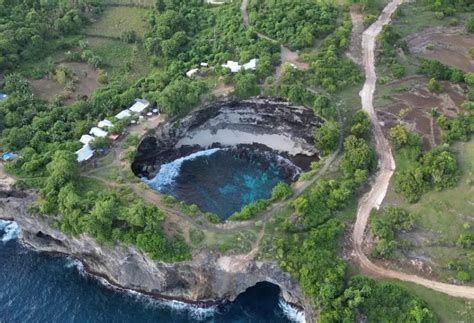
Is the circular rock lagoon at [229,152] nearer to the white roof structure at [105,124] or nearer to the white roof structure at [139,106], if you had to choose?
the white roof structure at [139,106]

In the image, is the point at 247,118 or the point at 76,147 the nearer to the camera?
the point at 76,147

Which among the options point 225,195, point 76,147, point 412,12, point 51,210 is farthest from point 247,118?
point 412,12

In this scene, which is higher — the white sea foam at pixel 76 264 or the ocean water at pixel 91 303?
the ocean water at pixel 91 303

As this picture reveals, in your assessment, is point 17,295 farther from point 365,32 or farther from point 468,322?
point 365,32

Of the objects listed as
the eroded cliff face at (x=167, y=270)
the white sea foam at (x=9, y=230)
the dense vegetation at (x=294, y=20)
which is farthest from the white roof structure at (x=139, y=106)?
the dense vegetation at (x=294, y=20)

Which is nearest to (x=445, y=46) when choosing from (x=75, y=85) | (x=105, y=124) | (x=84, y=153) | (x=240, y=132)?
(x=240, y=132)

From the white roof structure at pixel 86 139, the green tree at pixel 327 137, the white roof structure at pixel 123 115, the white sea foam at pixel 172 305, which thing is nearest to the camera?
the white sea foam at pixel 172 305
